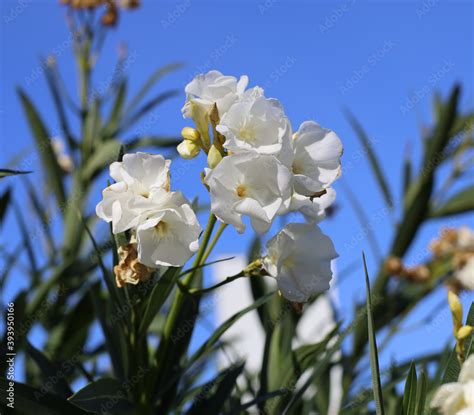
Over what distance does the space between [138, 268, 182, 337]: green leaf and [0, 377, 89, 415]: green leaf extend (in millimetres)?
123

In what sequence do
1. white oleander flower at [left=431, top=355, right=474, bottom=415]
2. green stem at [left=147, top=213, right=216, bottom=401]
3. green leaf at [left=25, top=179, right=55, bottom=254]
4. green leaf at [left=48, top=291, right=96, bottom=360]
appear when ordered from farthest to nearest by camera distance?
green leaf at [left=25, top=179, right=55, bottom=254] < green leaf at [left=48, top=291, right=96, bottom=360] < green stem at [left=147, top=213, right=216, bottom=401] < white oleander flower at [left=431, top=355, right=474, bottom=415]

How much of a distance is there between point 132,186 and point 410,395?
347 millimetres

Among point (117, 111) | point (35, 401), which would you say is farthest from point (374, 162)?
point (35, 401)

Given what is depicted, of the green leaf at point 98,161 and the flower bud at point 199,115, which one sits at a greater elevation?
the green leaf at point 98,161

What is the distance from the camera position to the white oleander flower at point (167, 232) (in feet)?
2.19

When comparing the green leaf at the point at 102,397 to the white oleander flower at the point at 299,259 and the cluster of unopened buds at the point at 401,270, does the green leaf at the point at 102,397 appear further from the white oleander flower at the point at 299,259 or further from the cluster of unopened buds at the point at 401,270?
the cluster of unopened buds at the point at 401,270

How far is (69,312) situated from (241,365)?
63 centimetres

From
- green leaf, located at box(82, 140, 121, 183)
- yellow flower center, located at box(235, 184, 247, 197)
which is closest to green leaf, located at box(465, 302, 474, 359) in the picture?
yellow flower center, located at box(235, 184, 247, 197)

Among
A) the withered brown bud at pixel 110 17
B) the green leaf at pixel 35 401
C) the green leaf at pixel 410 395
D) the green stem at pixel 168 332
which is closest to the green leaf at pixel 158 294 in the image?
the green stem at pixel 168 332

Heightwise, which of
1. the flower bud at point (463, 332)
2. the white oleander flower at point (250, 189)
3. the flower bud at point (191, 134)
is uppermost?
the flower bud at point (191, 134)

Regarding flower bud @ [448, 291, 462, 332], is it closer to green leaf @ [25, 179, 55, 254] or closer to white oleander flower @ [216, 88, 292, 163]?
white oleander flower @ [216, 88, 292, 163]

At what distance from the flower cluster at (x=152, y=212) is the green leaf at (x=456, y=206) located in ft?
4.07

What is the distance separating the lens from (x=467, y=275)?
168 centimetres
